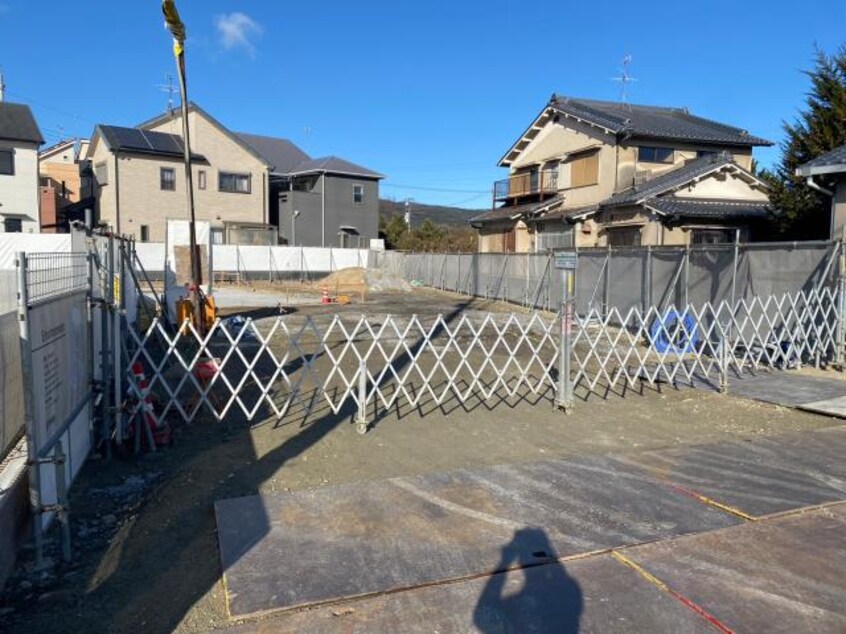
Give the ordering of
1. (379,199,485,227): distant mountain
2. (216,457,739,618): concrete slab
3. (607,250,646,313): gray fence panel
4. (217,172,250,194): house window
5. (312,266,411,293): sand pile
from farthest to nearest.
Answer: (379,199,485,227): distant mountain < (217,172,250,194): house window < (312,266,411,293): sand pile < (607,250,646,313): gray fence panel < (216,457,739,618): concrete slab

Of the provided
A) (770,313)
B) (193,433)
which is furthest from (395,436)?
(770,313)

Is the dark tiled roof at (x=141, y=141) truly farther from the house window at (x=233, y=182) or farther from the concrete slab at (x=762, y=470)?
the concrete slab at (x=762, y=470)

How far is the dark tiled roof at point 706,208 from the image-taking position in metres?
20.6

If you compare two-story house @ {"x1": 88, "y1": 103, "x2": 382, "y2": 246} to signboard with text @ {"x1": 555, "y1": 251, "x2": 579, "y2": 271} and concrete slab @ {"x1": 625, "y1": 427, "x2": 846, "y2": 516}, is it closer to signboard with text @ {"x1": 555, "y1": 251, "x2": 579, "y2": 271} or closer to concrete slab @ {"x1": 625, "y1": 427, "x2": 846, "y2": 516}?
signboard with text @ {"x1": 555, "y1": 251, "x2": 579, "y2": 271}

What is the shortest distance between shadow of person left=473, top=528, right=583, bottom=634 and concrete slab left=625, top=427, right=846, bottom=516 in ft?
5.85

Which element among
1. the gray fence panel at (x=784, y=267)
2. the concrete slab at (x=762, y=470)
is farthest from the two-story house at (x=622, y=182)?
the concrete slab at (x=762, y=470)

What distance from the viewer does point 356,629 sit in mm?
3016

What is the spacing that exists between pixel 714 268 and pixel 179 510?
423 inches

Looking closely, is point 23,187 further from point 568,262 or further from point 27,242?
point 568,262

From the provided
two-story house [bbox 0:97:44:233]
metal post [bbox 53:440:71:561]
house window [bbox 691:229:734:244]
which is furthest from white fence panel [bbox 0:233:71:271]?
house window [bbox 691:229:734:244]

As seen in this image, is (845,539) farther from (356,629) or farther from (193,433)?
(193,433)

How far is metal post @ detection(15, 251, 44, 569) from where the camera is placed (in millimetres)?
3578

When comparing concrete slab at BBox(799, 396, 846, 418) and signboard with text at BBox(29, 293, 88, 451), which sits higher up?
signboard with text at BBox(29, 293, 88, 451)

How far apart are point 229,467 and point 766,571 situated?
13.3 feet
